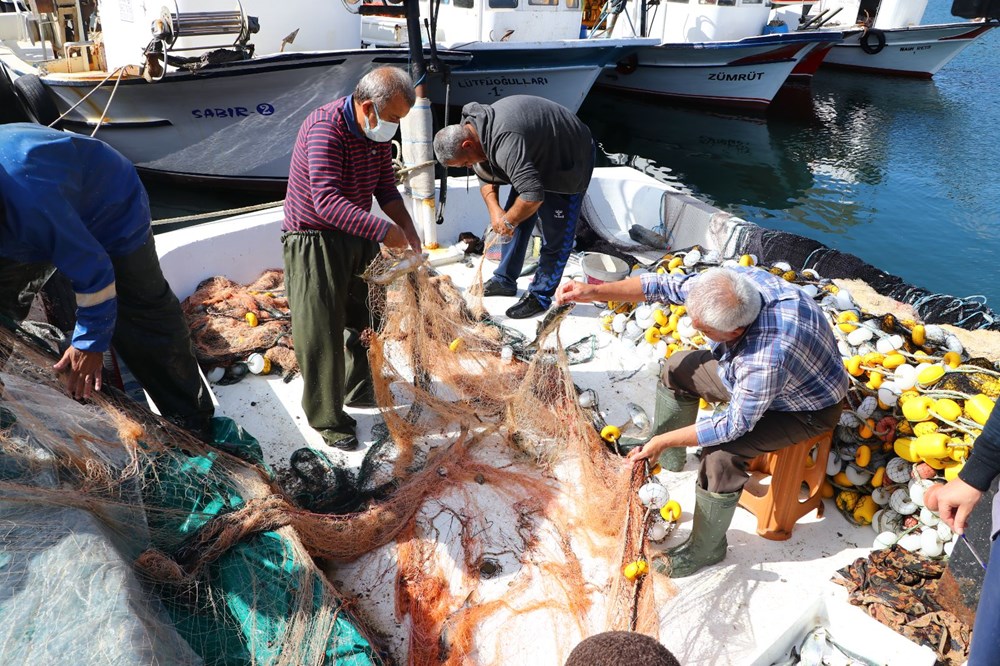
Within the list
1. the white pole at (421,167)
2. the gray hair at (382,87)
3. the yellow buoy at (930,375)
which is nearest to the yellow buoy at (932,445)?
the yellow buoy at (930,375)

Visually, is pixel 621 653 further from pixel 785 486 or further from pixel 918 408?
pixel 918 408

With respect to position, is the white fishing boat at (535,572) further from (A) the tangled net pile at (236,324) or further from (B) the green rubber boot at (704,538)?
(A) the tangled net pile at (236,324)

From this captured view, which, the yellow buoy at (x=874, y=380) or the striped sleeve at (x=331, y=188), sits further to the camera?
the yellow buoy at (x=874, y=380)

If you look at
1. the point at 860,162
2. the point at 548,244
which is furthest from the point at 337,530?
the point at 860,162

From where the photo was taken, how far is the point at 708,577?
285 centimetres

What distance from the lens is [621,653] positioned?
1248 millimetres

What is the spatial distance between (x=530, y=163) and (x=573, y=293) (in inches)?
47.6

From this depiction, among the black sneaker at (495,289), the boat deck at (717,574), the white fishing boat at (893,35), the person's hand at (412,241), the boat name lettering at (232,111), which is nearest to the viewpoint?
the boat deck at (717,574)

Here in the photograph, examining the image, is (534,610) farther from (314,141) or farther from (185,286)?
(185,286)

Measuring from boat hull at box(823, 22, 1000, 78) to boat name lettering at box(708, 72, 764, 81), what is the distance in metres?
5.46

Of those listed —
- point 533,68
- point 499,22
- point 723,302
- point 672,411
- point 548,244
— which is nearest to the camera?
point 723,302

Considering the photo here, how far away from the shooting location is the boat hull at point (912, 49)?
A: 57.0 ft

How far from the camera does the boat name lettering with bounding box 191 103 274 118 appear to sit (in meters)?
8.41

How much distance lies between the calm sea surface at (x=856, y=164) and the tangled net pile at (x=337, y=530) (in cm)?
716
